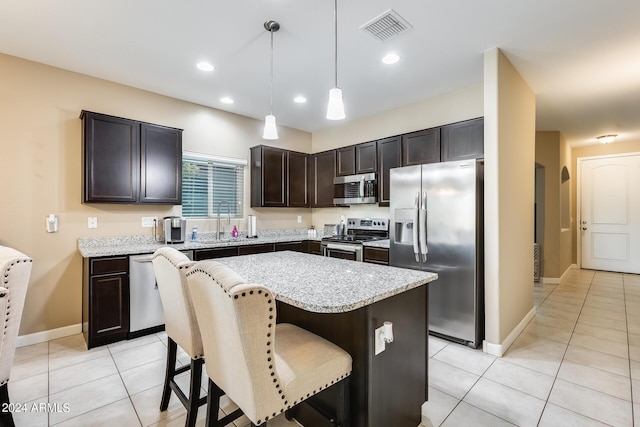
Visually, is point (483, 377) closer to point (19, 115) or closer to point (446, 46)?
point (446, 46)

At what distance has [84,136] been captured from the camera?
306cm

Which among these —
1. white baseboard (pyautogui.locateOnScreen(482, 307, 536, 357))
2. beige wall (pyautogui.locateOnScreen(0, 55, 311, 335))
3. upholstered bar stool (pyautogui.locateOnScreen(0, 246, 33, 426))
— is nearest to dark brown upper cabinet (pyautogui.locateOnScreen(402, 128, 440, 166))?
white baseboard (pyautogui.locateOnScreen(482, 307, 536, 357))

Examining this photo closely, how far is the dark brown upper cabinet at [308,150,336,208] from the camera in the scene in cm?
484

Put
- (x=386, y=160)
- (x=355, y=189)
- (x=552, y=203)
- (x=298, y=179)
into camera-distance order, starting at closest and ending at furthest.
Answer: (x=386, y=160) < (x=355, y=189) < (x=298, y=179) < (x=552, y=203)

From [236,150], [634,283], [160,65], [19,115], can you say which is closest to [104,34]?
[160,65]

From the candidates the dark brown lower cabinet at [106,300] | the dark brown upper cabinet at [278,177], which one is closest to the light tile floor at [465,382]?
the dark brown lower cabinet at [106,300]

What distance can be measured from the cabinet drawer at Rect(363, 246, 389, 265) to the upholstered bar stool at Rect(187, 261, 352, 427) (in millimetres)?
2251

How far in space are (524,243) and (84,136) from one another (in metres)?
4.84

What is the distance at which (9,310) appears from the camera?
149 centimetres

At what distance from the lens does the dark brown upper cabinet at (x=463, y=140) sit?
3152mm

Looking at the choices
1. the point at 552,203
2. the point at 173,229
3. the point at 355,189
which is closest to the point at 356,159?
the point at 355,189

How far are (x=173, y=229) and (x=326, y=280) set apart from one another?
259 centimetres

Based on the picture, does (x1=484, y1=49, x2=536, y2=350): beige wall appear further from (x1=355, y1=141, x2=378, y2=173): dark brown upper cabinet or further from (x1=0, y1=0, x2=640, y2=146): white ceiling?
(x1=355, y1=141, x2=378, y2=173): dark brown upper cabinet

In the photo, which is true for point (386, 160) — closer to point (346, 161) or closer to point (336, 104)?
point (346, 161)
